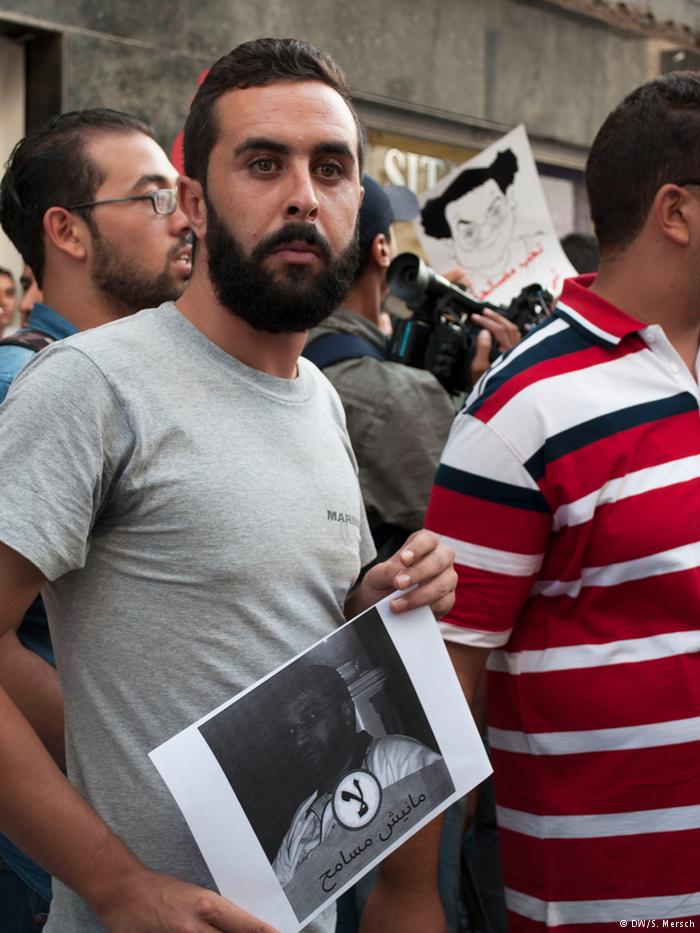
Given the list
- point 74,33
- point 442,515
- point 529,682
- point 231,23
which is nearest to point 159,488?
point 442,515

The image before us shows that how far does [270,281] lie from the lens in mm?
1805

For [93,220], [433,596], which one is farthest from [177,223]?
[433,596]

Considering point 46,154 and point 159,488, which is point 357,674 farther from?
point 46,154

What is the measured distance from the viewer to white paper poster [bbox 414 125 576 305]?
14.6 ft

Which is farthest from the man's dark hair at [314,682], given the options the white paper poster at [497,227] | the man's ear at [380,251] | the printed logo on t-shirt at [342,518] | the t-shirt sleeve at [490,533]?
the white paper poster at [497,227]

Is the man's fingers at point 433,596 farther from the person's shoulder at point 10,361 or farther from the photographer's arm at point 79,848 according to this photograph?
the person's shoulder at point 10,361

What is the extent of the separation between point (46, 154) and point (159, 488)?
1608 millimetres

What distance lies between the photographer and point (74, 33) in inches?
227

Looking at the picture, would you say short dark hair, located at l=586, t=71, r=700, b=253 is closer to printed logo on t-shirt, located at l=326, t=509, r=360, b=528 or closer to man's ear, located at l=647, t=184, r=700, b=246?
man's ear, located at l=647, t=184, r=700, b=246

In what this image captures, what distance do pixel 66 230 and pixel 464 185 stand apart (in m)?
2.07

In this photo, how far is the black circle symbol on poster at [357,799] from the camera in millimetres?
1659

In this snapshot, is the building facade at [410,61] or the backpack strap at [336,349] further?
the building facade at [410,61]

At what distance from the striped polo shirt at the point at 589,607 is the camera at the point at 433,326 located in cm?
123

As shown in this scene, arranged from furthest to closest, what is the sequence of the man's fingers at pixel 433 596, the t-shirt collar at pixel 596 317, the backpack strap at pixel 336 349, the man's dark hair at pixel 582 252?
the man's dark hair at pixel 582 252, the backpack strap at pixel 336 349, the t-shirt collar at pixel 596 317, the man's fingers at pixel 433 596
